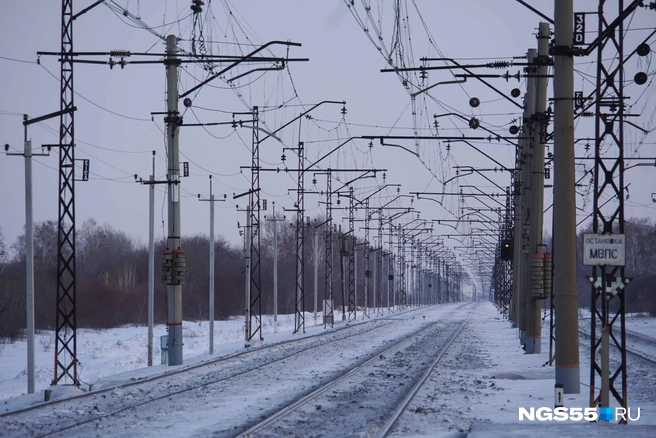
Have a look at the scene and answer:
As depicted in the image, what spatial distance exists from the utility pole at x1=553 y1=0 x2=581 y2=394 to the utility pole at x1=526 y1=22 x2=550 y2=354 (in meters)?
8.11

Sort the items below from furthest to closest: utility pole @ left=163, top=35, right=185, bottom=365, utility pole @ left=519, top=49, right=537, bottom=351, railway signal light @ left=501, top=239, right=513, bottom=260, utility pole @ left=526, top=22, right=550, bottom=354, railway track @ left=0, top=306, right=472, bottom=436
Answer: railway signal light @ left=501, top=239, right=513, bottom=260 → utility pole @ left=519, top=49, right=537, bottom=351 → utility pole @ left=163, top=35, right=185, bottom=365 → utility pole @ left=526, top=22, right=550, bottom=354 → railway track @ left=0, top=306, right=472, bottom=436

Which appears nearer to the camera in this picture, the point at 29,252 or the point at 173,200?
the point at 29,252

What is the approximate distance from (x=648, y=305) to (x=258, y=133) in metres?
66.0

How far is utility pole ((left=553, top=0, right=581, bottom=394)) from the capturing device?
17594 mm

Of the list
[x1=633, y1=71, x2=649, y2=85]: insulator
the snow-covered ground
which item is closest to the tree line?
the snow-covered ground

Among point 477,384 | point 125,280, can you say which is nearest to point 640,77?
point 477,384

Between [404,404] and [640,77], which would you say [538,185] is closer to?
[640,77]

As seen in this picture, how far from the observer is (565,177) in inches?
693

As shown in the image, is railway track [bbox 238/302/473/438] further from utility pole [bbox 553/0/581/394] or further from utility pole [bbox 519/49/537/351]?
utility pole [bbox 519/49/537/351]

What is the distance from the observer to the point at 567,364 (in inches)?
723

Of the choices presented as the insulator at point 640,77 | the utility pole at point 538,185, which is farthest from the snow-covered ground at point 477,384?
the insulator at point 640,77

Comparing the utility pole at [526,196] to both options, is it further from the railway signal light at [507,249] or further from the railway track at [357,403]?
the railway track at [357,403]

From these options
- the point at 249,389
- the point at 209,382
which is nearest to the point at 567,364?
the point at 249,389

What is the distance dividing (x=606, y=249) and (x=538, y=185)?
14.7 m
